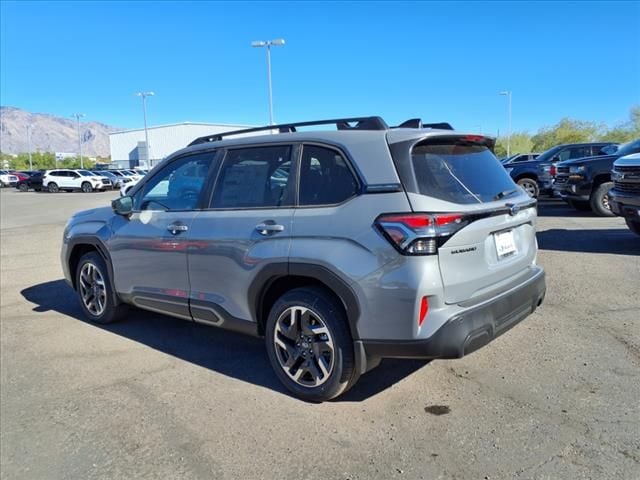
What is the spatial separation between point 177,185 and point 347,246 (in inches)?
78.7

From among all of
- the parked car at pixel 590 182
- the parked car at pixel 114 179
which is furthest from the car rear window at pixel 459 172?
the parked car at pixel 114 179

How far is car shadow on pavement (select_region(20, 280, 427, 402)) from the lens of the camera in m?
3.74

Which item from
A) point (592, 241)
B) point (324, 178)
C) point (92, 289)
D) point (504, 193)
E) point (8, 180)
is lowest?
point (592, 241)

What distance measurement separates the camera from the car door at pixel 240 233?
3490mm

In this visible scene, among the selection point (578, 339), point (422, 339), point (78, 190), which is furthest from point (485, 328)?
point (78, 190)

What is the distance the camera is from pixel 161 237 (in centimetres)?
429

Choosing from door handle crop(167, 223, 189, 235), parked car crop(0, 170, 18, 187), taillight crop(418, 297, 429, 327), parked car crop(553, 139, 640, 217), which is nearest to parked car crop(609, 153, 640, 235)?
parked car crop(553, 139, 640, 217)

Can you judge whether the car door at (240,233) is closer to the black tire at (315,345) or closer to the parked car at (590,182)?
the black tire at (315,345)

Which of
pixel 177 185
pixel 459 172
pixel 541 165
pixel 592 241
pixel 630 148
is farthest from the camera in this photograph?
pixel 541 165

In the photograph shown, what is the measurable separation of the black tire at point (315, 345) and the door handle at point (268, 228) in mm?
429

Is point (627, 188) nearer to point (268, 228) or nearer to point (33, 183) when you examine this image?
point (268, 228)

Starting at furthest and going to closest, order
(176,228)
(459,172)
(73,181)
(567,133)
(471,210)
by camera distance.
Answer: (567,133)
(73,181)
(176,228)
(459,172)
(471,210)

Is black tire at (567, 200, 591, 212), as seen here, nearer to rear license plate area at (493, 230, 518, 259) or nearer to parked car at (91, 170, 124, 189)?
rear license plate area at (493, 230, 518, 259)

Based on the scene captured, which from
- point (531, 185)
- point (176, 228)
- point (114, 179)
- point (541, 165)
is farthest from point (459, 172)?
point (114, 179)
